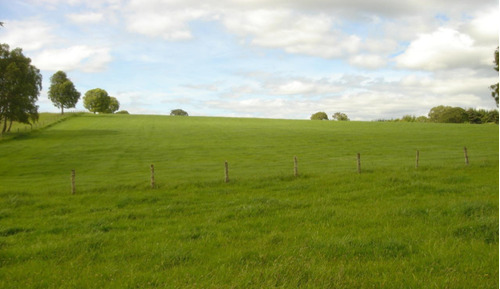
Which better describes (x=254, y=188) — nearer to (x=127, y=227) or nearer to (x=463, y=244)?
(x=127, y=227)

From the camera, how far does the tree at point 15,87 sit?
5856 centimetres

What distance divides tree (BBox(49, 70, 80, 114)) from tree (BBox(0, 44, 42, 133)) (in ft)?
168

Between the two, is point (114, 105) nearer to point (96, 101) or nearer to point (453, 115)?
point (96, 101)

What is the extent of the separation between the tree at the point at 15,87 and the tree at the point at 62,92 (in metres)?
51.3

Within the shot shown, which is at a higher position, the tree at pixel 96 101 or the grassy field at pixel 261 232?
the tree at pixel 96 101

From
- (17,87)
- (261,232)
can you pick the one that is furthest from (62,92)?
(261,232)

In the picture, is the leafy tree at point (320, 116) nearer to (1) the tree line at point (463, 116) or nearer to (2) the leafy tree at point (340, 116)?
(2) the leafy tree at point (340, 116)

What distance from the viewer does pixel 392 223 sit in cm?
1152

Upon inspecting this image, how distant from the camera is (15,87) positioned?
59312 mm

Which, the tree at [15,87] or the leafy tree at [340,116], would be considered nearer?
the tree at [15,87]

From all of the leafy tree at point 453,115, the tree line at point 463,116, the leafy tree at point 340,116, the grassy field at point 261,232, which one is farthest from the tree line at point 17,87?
the leafy tree at point 340,116

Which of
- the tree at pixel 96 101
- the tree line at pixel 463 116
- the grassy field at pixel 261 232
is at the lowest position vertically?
the grassy field at pixel 261 232

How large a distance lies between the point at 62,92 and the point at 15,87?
5618 centimetres

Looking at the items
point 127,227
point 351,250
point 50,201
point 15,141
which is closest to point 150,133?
point 15,141
